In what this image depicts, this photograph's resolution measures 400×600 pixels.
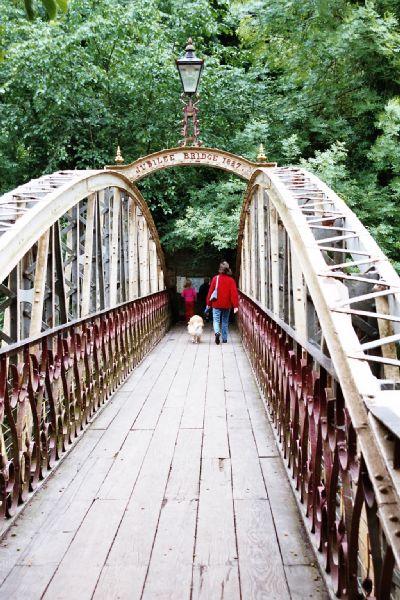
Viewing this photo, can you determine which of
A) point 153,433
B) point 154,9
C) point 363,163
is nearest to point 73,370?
point 153,433

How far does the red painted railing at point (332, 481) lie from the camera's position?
2252mm

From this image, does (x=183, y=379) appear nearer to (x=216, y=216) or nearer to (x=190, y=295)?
(x=216, y=216)

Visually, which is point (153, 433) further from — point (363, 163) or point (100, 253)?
point (363, 163)

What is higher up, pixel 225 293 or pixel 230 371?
pixel 225 293

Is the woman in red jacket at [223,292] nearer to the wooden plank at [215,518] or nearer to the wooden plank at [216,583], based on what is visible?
the wooden plank at [215,518]

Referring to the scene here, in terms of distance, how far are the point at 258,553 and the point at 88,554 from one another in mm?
851

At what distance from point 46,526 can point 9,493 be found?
0.91 feet

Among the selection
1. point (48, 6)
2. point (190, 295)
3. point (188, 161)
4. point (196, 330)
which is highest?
point (188, 161)

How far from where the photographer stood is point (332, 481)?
285 centimetres

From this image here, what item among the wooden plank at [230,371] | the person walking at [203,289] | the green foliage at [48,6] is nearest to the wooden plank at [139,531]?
the green foliage at [48,6]

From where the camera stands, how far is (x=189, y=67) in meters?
10.2

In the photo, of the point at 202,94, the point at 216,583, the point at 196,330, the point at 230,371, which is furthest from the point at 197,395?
the point at 202,94

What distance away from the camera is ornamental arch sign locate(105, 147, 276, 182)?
1088cm

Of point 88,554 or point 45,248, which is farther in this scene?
point 45,248
